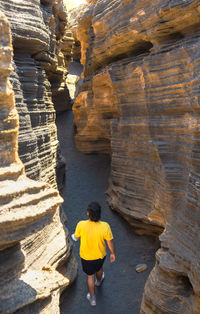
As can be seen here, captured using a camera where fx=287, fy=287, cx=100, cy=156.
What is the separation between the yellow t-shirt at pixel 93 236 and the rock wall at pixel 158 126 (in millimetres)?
1027

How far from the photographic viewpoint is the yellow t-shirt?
429 cm

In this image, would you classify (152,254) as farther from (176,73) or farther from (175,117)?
(176,73)

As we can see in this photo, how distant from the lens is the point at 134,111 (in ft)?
22.1

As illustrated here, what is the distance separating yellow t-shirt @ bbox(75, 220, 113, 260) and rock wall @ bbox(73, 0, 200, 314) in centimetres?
103

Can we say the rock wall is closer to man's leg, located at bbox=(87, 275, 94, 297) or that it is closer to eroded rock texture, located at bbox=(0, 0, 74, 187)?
man's leg, located at bbox=(87, 275, 94, 297)

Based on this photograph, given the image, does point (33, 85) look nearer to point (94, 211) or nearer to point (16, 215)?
point (94, 211)

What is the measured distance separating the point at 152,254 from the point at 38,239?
2596mm

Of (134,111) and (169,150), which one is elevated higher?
(134,111)

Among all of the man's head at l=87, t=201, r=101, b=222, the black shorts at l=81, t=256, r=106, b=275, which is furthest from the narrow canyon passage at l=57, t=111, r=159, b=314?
the man's head at l=87, t=201, r=101, b=222

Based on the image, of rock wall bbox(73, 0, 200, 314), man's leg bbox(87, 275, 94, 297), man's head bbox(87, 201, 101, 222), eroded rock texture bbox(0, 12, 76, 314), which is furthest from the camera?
man's leg bbox(87, 275, 94, 297)

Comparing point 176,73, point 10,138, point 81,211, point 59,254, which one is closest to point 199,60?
point 176,73

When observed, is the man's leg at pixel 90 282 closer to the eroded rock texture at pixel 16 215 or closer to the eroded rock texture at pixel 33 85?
the eroded rock texture at pixel 16 215

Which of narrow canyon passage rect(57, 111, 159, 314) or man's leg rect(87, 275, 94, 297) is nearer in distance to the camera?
man's leg rect(87, 275, 94, 297)

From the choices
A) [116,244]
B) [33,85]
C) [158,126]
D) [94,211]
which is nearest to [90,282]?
[94,211]
